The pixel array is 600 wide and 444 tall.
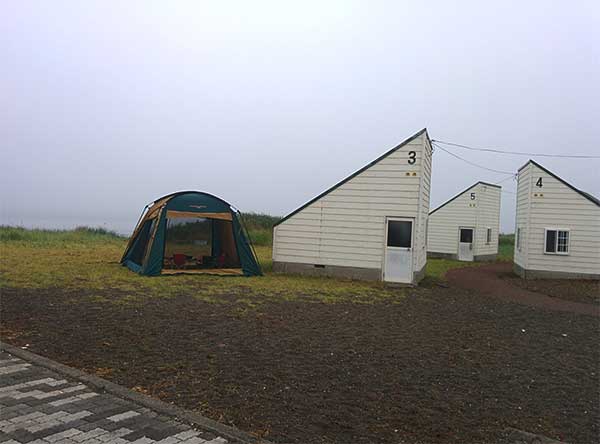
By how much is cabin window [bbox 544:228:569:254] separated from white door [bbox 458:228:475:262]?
27.9ft

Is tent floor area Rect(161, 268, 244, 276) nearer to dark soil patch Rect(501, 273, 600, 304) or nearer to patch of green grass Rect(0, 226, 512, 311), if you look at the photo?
patch of green grass Rect(0, 226, 512, 311)

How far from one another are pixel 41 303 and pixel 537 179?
1526 cm

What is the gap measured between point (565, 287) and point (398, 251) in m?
5.17

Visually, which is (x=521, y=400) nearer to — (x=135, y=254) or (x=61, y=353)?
A: (x=61, y=353)

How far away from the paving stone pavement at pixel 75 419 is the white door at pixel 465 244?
77.3 ft

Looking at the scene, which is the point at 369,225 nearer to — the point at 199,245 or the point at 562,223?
the point at 199,245

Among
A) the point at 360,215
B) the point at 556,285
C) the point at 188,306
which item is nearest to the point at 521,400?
the point at 188,306

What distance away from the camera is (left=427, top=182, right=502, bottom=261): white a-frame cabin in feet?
84.1

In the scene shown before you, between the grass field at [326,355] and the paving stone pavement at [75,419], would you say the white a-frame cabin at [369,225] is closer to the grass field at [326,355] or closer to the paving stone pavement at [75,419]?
the grass field at [326,355]

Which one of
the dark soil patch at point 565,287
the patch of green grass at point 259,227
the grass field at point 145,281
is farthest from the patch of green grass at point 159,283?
the patch of green grass at point 259,227

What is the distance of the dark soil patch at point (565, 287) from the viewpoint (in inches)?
514

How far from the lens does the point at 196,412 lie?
4.07 m

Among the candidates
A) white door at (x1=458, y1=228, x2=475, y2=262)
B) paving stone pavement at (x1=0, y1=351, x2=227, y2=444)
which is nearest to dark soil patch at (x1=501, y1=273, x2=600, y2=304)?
white door at (x1=458, y1=228, x2=475, y2=262)

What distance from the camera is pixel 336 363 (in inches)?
223
